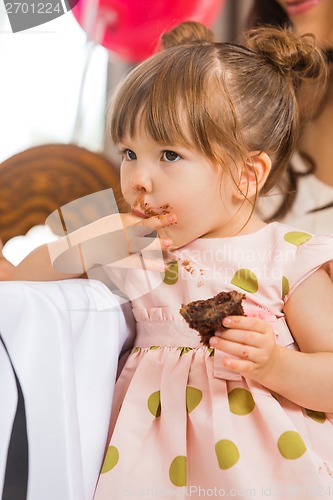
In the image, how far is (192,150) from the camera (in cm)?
91

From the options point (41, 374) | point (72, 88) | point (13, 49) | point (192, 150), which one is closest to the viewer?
point (41, 374)

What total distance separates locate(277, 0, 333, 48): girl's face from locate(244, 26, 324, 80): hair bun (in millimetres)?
333

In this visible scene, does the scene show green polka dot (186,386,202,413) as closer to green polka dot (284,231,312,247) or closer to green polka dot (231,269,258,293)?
green polka dot (231,269,258,293)

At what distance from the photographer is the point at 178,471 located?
80cm

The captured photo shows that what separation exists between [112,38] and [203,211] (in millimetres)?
531

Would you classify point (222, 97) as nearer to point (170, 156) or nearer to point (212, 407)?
point (170, 156)

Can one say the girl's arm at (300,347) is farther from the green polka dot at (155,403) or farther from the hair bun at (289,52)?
the hair bun at (289,52)

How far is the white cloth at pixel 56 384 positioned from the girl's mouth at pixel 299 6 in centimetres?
88

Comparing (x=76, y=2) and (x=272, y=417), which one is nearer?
(x=272, y=417)

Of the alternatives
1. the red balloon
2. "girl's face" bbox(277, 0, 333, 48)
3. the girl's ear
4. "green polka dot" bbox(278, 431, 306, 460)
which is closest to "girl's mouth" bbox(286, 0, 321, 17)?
"girl's face" bbox(277, 0, 333, 48)

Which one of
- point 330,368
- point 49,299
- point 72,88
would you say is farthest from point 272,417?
point 72,88

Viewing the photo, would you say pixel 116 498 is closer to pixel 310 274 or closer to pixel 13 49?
pixel 310 274

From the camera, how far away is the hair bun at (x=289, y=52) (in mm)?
1008

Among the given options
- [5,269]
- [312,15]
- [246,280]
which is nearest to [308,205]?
[312,15]
